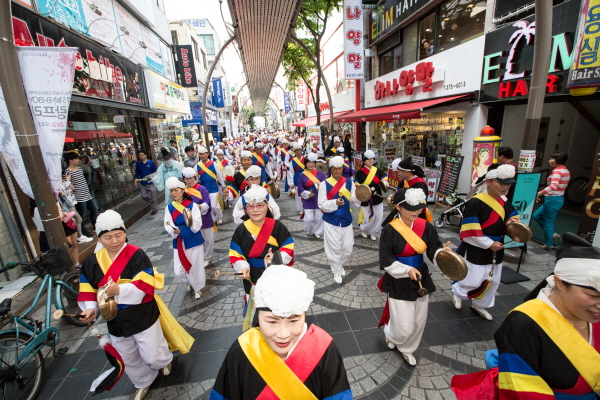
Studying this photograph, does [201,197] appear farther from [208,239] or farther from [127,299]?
[127,299]

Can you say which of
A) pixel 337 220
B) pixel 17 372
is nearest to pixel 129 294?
pixel 17 372

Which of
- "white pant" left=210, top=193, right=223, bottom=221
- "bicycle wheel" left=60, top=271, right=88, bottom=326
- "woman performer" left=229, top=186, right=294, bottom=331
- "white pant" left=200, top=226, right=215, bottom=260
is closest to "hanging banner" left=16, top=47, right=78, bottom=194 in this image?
"bicycle wheel" left=60, top=271, right=88, bottom=326

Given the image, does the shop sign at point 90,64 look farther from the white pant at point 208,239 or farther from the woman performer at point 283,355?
the woman performer at point 283,355

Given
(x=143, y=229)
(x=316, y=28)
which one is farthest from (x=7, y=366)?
(x=316, y=28)

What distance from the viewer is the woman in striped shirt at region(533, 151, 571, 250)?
5479 mm

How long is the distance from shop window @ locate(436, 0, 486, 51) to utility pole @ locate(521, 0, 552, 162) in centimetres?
545

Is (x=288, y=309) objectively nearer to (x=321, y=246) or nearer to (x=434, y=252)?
(x=434, y=252)

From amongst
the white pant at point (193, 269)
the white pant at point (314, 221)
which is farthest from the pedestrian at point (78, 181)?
the white pant at point (314, 221)

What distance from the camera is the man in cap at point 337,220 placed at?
16.7 feet

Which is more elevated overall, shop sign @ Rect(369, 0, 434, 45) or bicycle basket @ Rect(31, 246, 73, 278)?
shop sign @ Rect(369, 0, 434, 45)

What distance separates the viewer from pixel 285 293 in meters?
1.35

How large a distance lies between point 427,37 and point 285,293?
42.3 feet

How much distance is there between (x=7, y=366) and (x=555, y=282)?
497cm

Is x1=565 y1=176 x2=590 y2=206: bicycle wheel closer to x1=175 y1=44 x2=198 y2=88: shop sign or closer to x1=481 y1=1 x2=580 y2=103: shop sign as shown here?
x1=481 y1=1 x2=580 y2=103: shop sign
